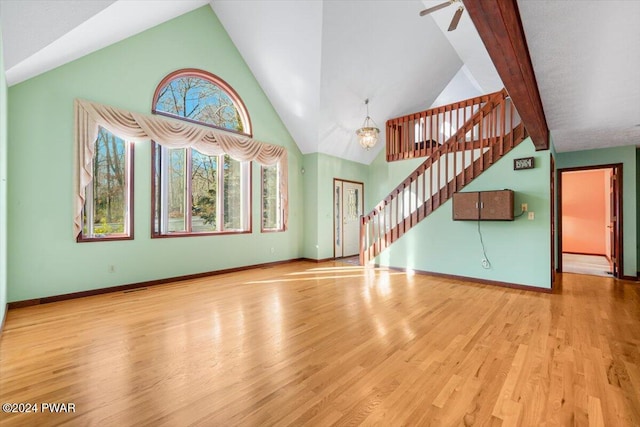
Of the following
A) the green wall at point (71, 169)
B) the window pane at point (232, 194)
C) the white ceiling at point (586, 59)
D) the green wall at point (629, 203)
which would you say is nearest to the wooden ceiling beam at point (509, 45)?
the white ceiling at point (586, 59)

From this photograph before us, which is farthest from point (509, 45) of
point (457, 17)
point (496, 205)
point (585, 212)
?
point (585, 212)

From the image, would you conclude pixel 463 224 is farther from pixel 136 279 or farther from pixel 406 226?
pixel 136 279

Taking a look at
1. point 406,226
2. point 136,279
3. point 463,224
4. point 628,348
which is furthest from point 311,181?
point 628,348

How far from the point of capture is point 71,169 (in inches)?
167

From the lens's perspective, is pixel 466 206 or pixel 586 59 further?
pixel 466 206

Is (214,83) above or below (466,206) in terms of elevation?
above

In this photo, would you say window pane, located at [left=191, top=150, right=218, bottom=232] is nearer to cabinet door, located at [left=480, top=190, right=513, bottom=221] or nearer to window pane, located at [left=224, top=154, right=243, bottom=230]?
window pane, located at [left=224, top=154, right=243, bottom=230]

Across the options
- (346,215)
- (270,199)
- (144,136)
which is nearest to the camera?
(144,136)

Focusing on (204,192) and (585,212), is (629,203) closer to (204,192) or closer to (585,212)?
(585,212)

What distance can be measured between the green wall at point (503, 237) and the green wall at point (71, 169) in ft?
13.4

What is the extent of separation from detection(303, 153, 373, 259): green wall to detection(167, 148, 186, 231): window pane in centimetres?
321

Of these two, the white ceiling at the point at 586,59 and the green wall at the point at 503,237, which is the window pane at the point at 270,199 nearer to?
the green wall at the point at 503,237

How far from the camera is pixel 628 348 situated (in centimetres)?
267

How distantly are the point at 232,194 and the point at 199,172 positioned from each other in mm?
884
